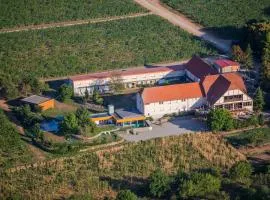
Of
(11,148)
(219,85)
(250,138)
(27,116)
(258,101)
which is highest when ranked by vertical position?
(219,85)

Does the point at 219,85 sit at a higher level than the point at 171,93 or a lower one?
higher

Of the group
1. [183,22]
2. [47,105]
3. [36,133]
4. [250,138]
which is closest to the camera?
[250,138]

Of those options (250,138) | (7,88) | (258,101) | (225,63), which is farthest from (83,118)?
(225,63)

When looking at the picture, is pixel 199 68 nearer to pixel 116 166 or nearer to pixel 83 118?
pixel 83 118

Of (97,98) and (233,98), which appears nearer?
(233,98)

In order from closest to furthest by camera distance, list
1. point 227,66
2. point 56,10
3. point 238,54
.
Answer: point 227,66 < point 238,54 < point 56,10

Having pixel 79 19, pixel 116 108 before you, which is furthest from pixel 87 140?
pixel 79 19

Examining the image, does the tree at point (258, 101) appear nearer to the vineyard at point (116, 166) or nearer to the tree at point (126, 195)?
the vineyard at point (116, 166)

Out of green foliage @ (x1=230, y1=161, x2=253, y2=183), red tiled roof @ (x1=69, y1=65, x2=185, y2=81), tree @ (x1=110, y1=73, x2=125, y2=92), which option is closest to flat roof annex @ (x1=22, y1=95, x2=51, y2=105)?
red tiled roof @ (x1=69, y1=65, x2=185, y2=81)
